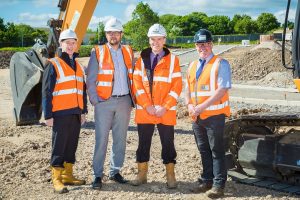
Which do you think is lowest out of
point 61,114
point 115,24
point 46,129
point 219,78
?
point 46,129

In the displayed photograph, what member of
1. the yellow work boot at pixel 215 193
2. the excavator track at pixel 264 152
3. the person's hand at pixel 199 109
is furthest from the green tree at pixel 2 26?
the yellow work boot at pixel 215 193

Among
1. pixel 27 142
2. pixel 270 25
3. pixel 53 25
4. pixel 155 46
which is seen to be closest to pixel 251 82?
pixel 53 25

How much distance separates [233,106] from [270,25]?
9084cm

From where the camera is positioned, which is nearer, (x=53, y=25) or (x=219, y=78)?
(x=219, y=78)

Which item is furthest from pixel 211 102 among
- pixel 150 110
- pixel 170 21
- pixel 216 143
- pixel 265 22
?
pixel 170 21

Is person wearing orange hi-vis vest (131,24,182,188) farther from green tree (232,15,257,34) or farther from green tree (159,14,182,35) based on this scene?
green tree (232,15,257,34)

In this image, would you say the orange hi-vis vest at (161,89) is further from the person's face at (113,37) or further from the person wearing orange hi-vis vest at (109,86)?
the person's face at (113,37)

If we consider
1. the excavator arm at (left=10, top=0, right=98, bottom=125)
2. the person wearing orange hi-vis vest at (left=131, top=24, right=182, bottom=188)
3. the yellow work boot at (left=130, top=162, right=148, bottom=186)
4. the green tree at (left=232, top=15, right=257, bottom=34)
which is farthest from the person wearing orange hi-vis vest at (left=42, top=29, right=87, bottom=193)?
the green tree at (left=232, top=15, right=257, bottom=34)

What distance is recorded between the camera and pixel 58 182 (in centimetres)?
577

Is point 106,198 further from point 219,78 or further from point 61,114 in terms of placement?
point 219,78

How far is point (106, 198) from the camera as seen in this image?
18.2ft

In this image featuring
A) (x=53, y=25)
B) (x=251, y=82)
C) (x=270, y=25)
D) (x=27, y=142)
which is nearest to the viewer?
(x=27, y=142)

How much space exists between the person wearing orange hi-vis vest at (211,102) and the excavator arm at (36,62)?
4016mm

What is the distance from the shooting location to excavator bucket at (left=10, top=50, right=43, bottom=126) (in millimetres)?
9523
